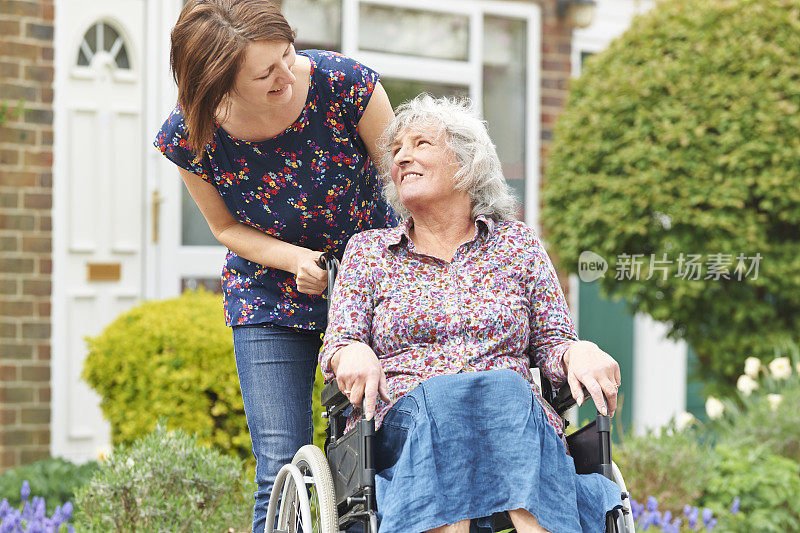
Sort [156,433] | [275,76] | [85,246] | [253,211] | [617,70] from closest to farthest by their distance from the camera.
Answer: [275,76], [253,211], [156,433], [85,246], [617,70]

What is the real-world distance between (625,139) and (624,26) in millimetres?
2128

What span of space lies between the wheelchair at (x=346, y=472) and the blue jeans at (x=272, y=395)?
0.24 ft

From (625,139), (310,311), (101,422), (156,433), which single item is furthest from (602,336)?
(310,311)

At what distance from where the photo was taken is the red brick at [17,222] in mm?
5258

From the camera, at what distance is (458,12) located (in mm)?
6535

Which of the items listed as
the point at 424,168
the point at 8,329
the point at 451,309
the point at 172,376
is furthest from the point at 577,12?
the point at 451,309

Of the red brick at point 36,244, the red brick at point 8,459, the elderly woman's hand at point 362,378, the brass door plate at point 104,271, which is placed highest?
the red brick at point 36,244

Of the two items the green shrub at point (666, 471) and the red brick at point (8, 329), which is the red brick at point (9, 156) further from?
the green shrub at point (666, 471)

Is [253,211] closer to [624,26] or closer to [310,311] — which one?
[310,311]

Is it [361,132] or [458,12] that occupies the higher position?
[458,12]

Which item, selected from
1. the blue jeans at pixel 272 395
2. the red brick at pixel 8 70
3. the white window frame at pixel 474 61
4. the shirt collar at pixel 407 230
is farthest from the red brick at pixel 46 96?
the shirt collar at pixel 407 230

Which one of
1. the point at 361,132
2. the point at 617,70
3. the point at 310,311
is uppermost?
the point at 617,70

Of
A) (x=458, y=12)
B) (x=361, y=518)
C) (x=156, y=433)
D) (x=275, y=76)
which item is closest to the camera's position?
(x=361, y=518)

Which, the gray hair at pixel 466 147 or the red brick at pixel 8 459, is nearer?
the gray hair at pixel 466 147
